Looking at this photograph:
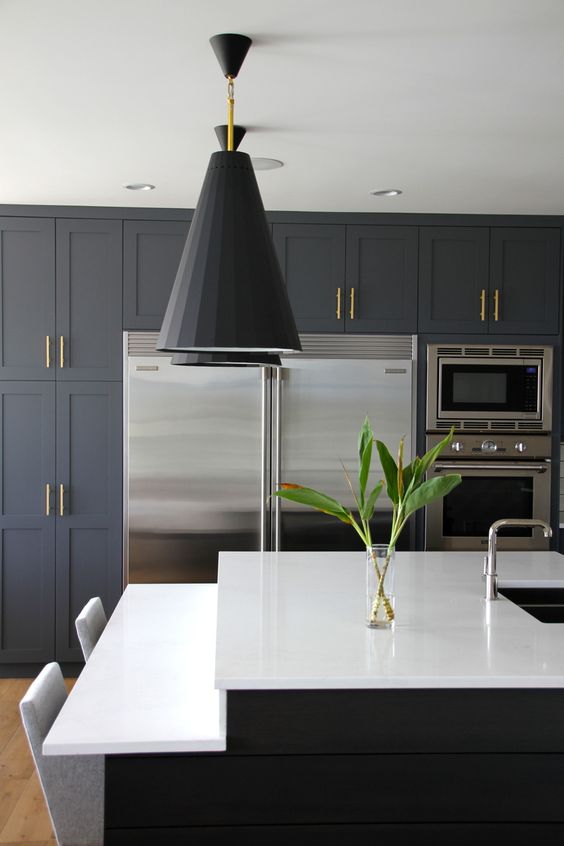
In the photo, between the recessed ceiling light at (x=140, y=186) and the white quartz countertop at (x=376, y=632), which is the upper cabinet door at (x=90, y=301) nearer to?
the recessed ceiling light at (x=140, y=186)

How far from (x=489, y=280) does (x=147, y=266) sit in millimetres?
1782

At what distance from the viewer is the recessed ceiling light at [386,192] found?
4094 mm

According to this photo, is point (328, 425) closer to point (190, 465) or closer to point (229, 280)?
point (190, 465)

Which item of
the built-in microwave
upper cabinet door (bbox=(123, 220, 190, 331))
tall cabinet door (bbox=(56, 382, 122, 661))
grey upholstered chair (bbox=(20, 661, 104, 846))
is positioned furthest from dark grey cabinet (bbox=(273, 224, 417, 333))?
grey upholstered chair (bbox=(20, 661, 104, 846))

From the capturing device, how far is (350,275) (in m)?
4.62

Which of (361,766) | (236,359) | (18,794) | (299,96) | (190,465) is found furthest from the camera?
(190,465)

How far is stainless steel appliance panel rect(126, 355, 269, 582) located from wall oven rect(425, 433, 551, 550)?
0.95 m

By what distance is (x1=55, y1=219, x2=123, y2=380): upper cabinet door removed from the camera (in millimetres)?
4562

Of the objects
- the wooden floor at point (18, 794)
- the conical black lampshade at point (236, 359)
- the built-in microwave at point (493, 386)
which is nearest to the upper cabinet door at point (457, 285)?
the built-in microwave at point (493, 386)

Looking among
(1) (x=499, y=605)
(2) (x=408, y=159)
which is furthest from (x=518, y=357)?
(1) (x=499, y=605)

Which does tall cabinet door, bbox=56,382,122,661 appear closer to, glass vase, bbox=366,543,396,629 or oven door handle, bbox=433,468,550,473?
oven door handle, bbox=433,468,550,473

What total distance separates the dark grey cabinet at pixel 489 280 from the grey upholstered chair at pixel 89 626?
238 centimetres

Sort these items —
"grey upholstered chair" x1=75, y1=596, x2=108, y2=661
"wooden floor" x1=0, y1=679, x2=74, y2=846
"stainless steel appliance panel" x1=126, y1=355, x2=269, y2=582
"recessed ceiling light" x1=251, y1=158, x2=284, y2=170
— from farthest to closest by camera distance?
"stainless steel appliance panel" x1=126, y1=355, x2=269, y2=582
"recessed ceiling light" x1=251, y1=158, x2=284, y2=170
"wooden floor" x1=0, y1=679, x2=74, y2=846
"grey upholstered chair" x1=75, y1=596, x2=108, y2=661

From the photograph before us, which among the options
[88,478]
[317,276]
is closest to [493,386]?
[317,276]
